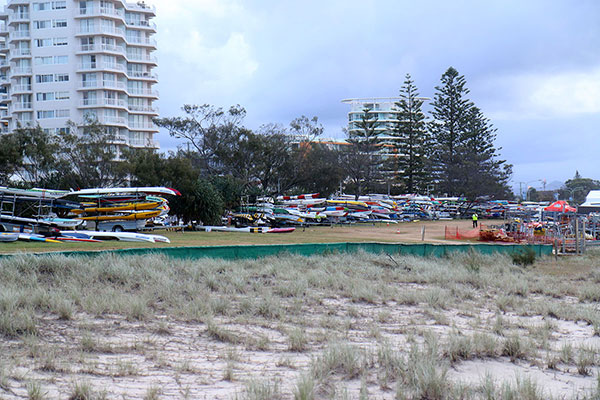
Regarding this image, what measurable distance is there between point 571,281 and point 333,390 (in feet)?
49.7

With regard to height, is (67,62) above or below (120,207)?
above

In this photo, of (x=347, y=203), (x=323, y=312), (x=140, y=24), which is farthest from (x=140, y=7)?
(x=323, y=312)

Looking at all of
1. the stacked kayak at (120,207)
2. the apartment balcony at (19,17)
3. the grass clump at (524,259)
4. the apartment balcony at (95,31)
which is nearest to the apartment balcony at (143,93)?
the apartment balcony at (95,31)

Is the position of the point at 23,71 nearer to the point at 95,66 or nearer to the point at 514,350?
the point at 95,66

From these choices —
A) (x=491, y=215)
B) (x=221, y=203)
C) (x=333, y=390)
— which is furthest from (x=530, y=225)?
(x=491, y=215)

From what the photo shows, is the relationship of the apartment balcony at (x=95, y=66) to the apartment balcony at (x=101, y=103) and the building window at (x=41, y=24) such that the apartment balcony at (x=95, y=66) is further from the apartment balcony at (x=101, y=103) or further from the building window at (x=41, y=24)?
the building window at (x=41, y=24)

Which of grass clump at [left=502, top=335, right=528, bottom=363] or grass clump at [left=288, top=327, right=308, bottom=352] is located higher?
grass clump at [left=288, top=327, right=308, bottom=352]

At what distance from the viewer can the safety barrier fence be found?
62.3ft

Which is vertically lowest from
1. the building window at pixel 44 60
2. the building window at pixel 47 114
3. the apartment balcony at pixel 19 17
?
the building window at pixel 47 114

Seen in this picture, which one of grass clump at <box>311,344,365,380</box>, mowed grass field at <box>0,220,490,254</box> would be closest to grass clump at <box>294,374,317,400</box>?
grass clump at <box>311,344,365,380</box>

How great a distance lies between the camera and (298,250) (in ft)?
73.3

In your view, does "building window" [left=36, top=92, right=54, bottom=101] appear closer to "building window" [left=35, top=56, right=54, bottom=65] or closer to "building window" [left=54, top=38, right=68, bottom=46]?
"building window" [left=35, top=56, right=54, bottom=65]

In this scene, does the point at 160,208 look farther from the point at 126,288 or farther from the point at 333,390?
the point at 333,390

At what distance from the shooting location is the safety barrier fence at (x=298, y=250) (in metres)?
19.0
